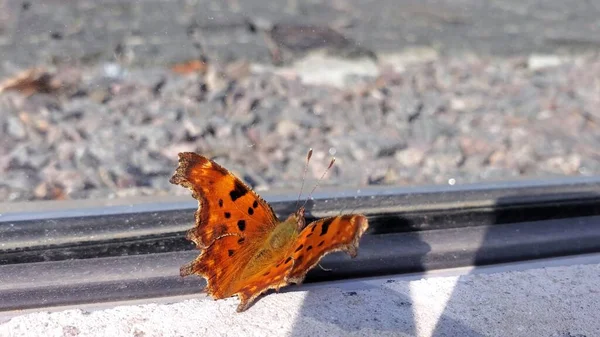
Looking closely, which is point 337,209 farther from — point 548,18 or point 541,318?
point 548,18

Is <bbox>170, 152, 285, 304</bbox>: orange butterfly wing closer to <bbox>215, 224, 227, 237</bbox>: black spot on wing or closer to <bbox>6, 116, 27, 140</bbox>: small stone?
<bbox>215, 224, 227, 237</bbox>: black spot on wing

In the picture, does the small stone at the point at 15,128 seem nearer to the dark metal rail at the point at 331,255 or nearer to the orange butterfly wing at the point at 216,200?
the dark metal rail at the point at 331,255

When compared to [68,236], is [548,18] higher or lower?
lower

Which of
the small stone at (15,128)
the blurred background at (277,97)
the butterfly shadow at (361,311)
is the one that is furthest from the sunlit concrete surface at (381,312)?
the small stone at (15,128)

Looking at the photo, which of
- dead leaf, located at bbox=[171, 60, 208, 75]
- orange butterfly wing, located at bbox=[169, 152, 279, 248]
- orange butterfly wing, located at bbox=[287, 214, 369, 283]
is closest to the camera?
orange butterfly wing, located at bbox=[287, 214, 369, 283]

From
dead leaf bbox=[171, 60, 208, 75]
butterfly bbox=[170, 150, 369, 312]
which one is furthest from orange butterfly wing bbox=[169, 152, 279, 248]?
dead leaf bbox=[171, 60, 208, 75]

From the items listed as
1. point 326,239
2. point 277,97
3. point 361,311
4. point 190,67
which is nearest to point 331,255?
point 361,311

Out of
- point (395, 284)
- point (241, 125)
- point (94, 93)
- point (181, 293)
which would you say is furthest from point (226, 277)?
point (94, 93)
